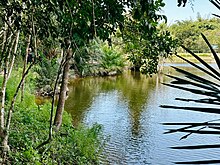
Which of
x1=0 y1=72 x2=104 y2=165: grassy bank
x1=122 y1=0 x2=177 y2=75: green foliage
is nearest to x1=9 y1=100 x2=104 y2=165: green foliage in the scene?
x1=0 y1=72 x2=104 y2=165: grassy bank

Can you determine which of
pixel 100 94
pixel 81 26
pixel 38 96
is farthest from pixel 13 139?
pixel 100 94

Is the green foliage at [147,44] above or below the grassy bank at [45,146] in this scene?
above

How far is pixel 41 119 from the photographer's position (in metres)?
6.01

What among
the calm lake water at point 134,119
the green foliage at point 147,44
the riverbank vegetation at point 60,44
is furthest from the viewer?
the calm lake water at point 134,119

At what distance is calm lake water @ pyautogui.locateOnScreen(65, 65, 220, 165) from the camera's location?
6852 mm

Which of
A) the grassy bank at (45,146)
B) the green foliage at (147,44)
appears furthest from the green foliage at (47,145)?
the green foliage at (147,44)

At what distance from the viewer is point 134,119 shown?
974 cm

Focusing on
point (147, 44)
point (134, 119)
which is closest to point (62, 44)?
point (147, 44)

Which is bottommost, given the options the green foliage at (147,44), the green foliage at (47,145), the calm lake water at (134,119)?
the calm lake water at (134,119)

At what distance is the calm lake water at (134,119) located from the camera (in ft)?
22.5

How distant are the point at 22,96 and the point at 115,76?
543 inches

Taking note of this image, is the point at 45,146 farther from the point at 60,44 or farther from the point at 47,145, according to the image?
the point at 60,44

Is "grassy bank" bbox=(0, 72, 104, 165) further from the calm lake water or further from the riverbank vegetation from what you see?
the calm lake water

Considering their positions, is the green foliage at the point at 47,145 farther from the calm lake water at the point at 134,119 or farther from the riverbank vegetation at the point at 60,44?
the calm lake water at the point at 134,119
